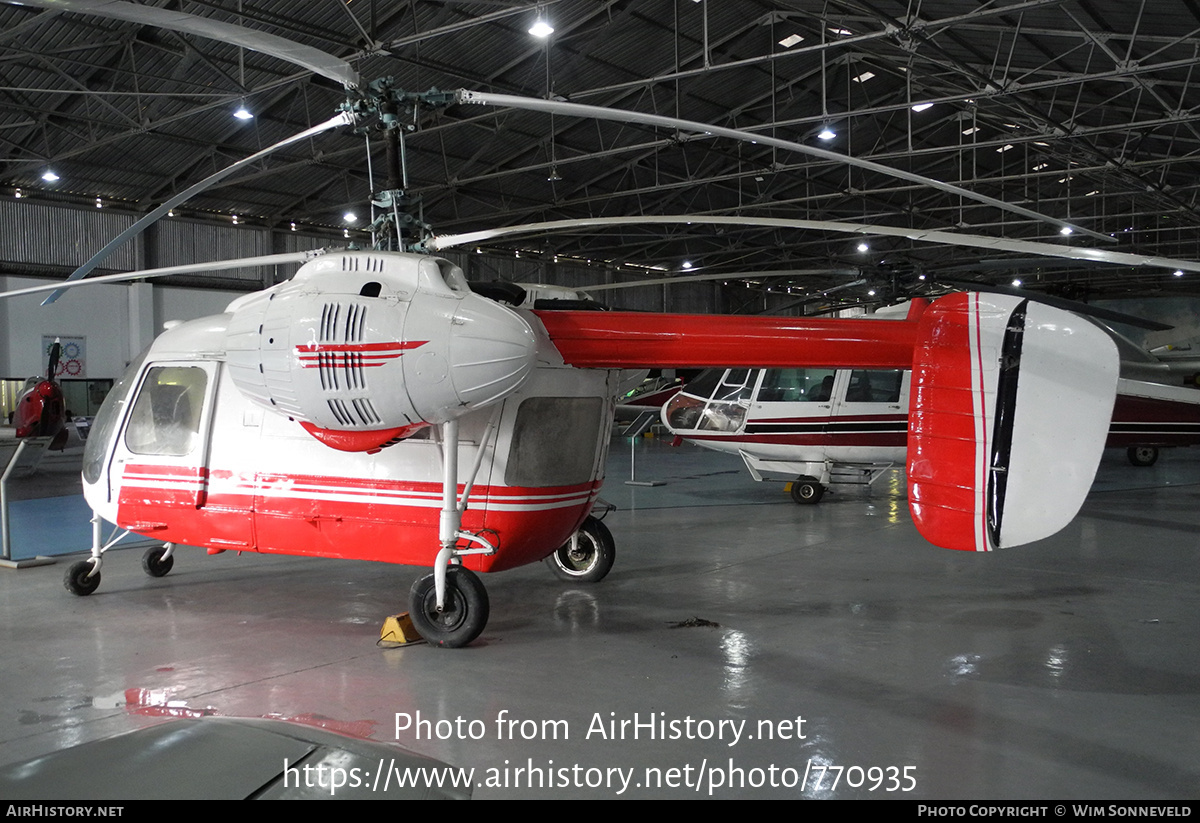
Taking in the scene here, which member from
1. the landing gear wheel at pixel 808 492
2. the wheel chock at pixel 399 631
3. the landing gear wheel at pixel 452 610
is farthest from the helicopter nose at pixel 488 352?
the landing gear wheel at pixel 808 492

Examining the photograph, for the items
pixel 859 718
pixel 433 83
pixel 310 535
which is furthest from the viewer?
pixel 433 83

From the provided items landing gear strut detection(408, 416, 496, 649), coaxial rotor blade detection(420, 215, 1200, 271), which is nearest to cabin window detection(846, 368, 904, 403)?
coaxial rotor blade detection(420, 215, 1200, 271)

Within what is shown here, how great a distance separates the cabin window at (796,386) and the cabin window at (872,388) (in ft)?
0.90

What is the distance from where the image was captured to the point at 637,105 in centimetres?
1894

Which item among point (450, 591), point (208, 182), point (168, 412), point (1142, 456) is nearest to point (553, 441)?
point (450, 591)

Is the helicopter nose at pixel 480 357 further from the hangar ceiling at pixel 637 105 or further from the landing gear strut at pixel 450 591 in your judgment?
the hangar ceiling at pixel 637 105

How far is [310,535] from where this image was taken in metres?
6.27

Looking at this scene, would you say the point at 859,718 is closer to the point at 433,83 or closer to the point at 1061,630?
the point at 1061,630

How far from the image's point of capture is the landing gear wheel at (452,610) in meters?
5.43

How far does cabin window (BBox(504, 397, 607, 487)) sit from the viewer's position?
5.84 metres

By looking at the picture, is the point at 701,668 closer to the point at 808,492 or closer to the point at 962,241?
the point at 962,241

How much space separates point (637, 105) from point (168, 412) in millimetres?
14244
